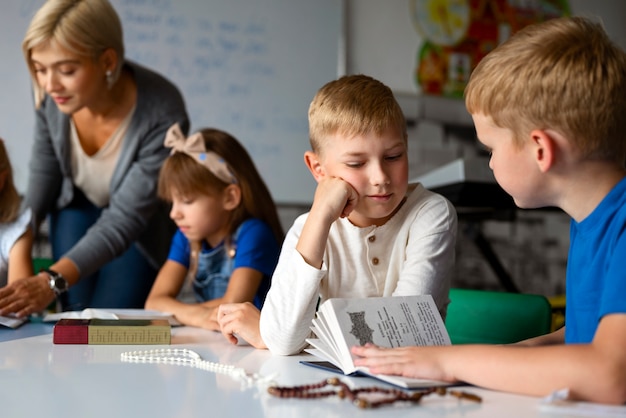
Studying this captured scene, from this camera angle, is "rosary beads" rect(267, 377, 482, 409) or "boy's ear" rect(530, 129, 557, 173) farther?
"boy's ear" rect(530, 129, 557, 173)

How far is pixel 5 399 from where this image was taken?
79 centimetres

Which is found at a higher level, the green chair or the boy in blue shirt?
the boy in blue shirt

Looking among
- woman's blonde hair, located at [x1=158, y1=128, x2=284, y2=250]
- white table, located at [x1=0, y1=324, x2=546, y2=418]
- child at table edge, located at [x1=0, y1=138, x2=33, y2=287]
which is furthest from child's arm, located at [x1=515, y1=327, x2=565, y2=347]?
child at table edge, located at [x1=0, y1=138, x2=33, y2=287]

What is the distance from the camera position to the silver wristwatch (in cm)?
166

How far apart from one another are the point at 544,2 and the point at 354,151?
9.56 ft

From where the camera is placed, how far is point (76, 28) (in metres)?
1.97

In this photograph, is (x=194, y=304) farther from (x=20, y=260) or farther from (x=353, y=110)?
(x=353, y=110)

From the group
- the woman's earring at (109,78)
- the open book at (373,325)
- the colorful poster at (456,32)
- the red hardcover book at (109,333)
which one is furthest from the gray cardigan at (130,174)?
the colorful poster at (456,32)

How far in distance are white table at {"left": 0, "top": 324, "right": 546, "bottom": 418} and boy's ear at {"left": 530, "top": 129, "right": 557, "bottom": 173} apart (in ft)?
0.95

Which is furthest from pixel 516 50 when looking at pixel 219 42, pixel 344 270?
pixel 219 42

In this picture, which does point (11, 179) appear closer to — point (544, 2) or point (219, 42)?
point (219, 42)

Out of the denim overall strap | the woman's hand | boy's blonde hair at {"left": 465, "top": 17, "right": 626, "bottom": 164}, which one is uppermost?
boy's blonde hair at {"left": 465, "top": 17, "right": 626, "bottom": 164}

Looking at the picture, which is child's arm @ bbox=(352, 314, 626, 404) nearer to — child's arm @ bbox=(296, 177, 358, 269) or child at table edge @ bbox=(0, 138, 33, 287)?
child's arm @ bbox=(296, 177, 358, 269)

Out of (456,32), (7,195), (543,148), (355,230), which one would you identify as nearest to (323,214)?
(355,230)
